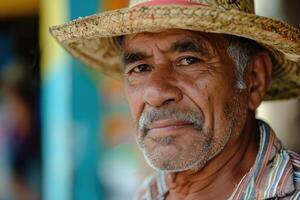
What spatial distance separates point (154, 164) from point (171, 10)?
665 millimetres

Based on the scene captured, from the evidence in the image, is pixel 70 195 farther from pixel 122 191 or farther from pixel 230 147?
pixel 230 147

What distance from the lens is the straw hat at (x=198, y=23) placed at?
2643 mm

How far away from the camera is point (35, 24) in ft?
23.7

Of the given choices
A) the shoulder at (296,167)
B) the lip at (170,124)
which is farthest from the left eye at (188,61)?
the shoulder at (296,167)

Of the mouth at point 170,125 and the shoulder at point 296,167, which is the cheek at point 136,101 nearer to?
the mouth at point 170,125

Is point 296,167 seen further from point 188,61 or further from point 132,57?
point 132,57

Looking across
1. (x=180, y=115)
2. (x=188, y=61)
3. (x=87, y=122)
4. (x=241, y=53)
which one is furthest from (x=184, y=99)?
(x=87, y=122)

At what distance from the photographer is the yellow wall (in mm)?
6973

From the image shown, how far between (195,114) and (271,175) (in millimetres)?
385

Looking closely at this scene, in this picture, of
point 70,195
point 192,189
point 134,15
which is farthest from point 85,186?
point 134,15

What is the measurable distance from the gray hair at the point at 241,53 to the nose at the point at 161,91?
28cm

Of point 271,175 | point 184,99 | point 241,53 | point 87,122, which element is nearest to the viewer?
point 271,175

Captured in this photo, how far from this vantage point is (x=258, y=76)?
3100 mm

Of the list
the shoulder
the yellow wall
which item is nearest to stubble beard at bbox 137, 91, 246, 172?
the shoulder
